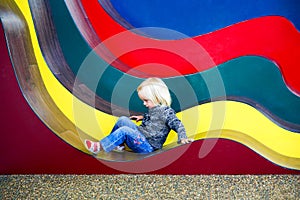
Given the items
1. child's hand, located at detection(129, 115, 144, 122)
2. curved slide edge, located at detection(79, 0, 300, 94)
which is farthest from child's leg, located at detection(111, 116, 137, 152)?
curved slide edge, located at detection(79, 0, 300, 94)

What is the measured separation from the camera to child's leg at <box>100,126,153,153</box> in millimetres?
3711

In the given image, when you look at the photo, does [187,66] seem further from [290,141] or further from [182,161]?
[290,141]

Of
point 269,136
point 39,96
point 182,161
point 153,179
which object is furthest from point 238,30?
point 39,96

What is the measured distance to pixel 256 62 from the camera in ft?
12.7

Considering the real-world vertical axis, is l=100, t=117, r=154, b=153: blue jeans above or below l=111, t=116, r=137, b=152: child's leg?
below

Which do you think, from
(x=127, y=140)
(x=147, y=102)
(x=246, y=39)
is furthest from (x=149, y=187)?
(x=246, y=39)

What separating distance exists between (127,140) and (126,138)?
0.9 inches

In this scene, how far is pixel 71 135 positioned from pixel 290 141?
6.40 feet

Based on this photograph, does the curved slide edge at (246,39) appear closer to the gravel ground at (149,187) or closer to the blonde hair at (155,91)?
the blonde hair at (155,91)

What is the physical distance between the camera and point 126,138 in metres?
3.75

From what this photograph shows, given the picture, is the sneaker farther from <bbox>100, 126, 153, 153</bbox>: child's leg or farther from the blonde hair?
the blonde hair

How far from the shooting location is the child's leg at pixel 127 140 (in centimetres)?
371

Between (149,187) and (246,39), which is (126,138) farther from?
(246,39)

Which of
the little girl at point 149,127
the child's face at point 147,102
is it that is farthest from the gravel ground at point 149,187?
the child's face at point 147,102
